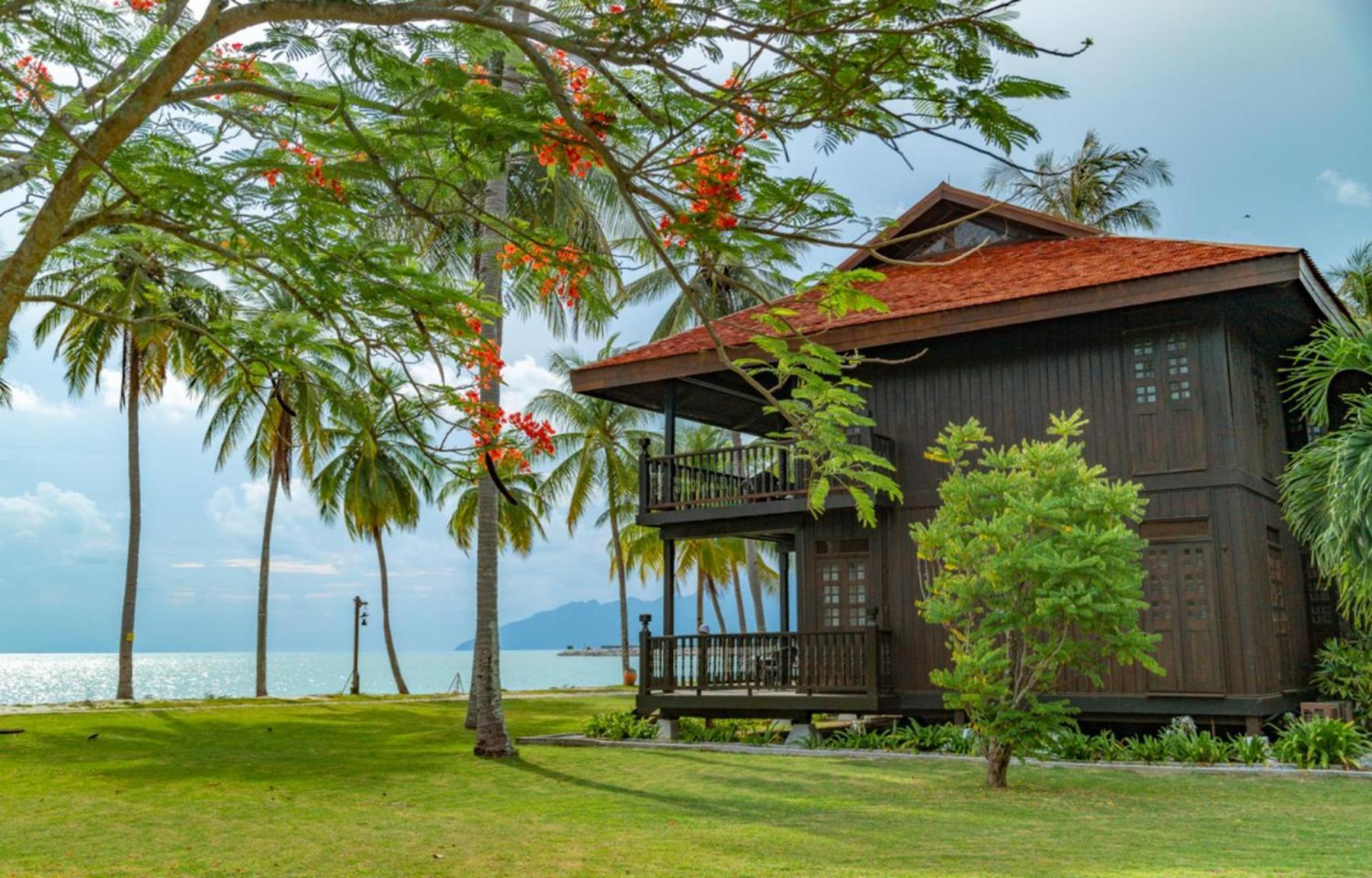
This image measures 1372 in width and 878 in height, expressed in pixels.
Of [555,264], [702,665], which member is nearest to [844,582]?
[702,665]

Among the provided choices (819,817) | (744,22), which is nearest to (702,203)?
(744,22)

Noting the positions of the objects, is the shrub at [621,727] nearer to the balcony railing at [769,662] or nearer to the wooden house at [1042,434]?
the wooden house at [1042,434]

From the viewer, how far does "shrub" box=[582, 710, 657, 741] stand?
1683cm

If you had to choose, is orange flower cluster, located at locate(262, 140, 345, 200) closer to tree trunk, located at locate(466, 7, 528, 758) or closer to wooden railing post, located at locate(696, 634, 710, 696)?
tree trunk, located at locate(466, 7, 528, 758)

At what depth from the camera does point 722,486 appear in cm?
1756

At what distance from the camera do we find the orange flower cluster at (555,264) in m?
7.40

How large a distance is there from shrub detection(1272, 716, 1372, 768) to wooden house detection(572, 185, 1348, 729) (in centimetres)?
76

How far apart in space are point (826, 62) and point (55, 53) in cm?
418

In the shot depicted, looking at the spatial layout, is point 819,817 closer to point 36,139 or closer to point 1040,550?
point 1040,550

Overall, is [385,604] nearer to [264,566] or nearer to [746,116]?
[264,566]

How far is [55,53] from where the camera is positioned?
21.9ft

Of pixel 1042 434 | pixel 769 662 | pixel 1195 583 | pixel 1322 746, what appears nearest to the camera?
pixel 1322 746

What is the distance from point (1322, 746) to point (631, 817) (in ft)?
24.6

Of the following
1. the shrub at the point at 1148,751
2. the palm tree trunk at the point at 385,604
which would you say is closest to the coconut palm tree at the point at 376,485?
the palm tree trunk at the point at 385,604
